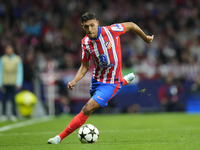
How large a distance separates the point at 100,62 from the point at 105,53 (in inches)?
6.6

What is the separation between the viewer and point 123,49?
1716cm

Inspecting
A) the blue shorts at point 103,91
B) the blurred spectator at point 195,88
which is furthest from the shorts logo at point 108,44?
the blurred spectator at point 195,88

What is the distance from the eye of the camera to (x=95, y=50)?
19.8 ft

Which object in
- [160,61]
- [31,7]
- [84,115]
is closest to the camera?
[84,115]

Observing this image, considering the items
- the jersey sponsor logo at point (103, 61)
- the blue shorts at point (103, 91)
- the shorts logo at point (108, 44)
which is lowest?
the blue shorts at point (103, 91)

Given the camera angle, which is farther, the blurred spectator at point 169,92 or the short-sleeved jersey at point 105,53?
the blurred spectator at point 169,92

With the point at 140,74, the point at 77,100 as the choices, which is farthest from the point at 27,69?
the point at 140,74

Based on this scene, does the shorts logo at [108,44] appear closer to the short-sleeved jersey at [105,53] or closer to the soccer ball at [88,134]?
the short-sleeved jersey at [105,53]

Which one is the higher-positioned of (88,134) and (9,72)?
(9,72)

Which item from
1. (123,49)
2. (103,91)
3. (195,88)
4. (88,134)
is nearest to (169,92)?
(195,88)

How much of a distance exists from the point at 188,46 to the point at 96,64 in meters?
11.8

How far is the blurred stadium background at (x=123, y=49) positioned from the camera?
1466 cm

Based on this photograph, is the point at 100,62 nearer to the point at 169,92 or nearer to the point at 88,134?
the point at 88,134

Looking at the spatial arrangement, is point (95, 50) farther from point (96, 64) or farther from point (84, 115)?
point (84, 115)
